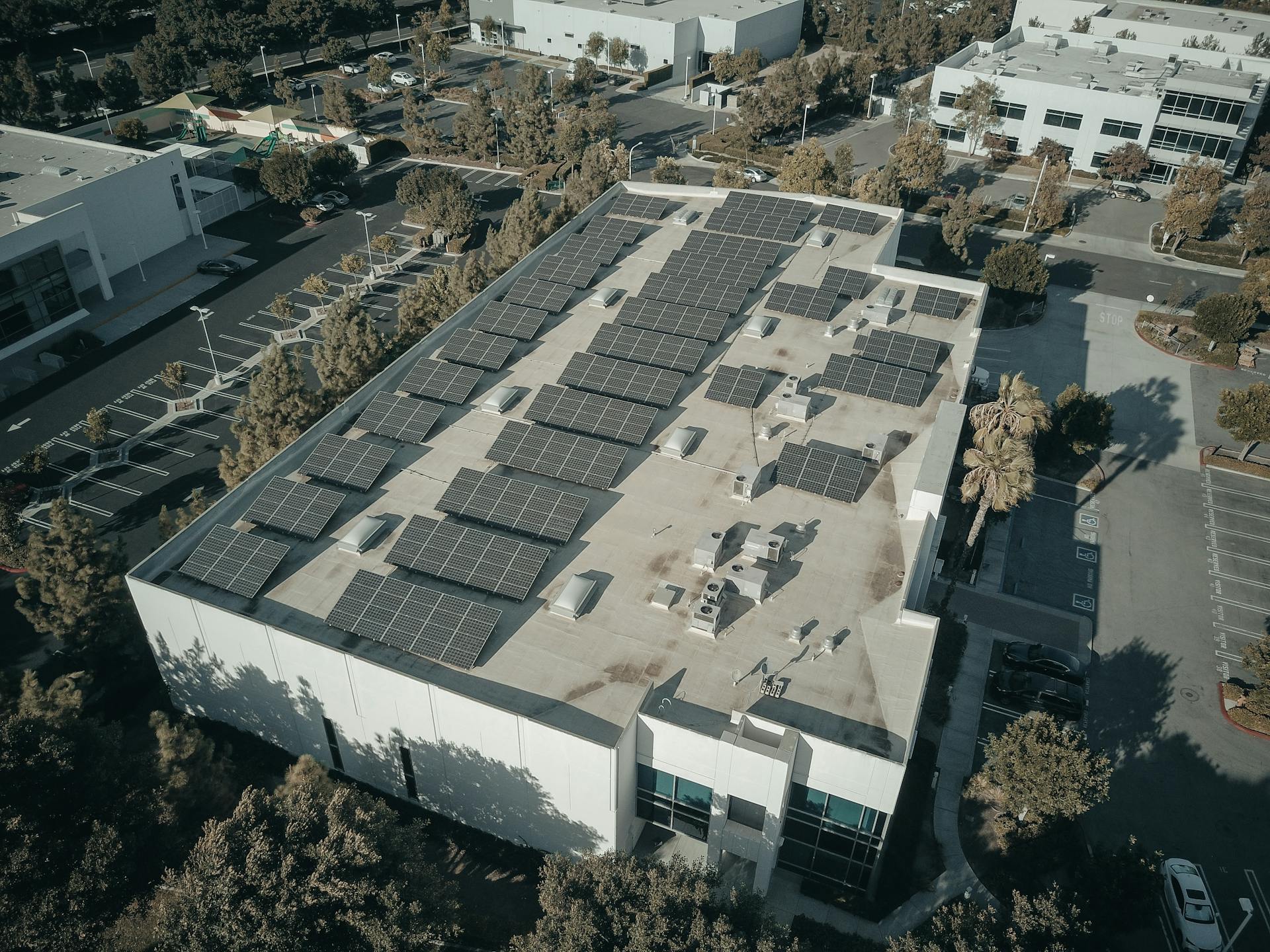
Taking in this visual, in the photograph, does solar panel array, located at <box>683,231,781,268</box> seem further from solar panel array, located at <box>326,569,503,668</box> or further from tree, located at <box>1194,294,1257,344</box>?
solar panel array, located at <box>326,569,503,668</box>

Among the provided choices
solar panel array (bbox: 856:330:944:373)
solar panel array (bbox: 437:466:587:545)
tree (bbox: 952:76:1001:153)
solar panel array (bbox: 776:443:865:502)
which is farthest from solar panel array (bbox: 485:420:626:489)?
tree (bbox: 952:76:1001:153)

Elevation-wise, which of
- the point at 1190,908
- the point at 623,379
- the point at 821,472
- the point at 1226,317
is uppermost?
the point at 623,379

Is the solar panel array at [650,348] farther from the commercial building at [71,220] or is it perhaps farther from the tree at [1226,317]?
the commercial building at [71,220]

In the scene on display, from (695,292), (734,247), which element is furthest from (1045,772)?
(734,247)

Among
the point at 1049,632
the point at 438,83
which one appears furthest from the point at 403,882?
the point at 438,83

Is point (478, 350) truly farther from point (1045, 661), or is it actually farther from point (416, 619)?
point (1045, 661)

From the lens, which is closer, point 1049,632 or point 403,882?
point 403,882

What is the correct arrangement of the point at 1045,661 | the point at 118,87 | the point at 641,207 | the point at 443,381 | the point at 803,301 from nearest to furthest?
the point at 1045,661 < the point at 443,381 < the point at 803,301 < the point at 641,207 < the point at 118,87

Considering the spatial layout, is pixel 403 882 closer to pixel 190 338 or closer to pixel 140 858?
pixel 140 858
